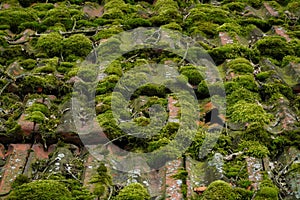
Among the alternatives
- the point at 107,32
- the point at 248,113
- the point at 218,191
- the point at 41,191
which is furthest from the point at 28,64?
the point at 218,191

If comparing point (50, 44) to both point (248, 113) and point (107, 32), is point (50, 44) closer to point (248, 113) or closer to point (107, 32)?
point (107, 32)

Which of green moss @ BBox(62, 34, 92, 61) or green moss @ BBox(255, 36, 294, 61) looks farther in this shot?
green moss @ BBox(255, 36, 294, 61)

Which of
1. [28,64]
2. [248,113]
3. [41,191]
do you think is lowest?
[41,191]

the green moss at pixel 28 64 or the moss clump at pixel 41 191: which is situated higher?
the green moss at pixel 28 64

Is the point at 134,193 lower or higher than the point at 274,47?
lower

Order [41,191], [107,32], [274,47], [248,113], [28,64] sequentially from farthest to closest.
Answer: [107,32]
[274,47]
[28,64]
[248,113]
[41,191]

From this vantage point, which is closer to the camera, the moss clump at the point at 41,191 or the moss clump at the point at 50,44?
the moss clump at the point at 41,191

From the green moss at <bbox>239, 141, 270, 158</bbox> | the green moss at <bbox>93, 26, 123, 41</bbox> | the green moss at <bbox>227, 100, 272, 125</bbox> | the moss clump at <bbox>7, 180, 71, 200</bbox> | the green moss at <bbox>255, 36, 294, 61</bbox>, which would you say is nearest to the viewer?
the moss clump at <bbox>7, 180, 71, 200</bbox>

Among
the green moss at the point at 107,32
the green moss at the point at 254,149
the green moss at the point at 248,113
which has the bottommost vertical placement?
the green moss at the point at 254,149

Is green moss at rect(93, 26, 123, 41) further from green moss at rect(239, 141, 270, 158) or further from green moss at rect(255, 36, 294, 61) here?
green moss at rect(239, 141, 270, 158)

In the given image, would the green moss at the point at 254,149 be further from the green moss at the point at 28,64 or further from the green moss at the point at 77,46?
the green moss at the point at 28,64

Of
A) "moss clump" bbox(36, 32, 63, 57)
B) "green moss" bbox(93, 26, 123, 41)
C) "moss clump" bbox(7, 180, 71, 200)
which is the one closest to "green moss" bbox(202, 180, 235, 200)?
"moss clump" bbox(7, 180, 71, 200)

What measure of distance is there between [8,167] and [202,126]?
1582 millimetres

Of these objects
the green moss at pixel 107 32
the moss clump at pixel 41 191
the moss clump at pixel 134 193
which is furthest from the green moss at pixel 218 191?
the green moss at pixel 107 32
